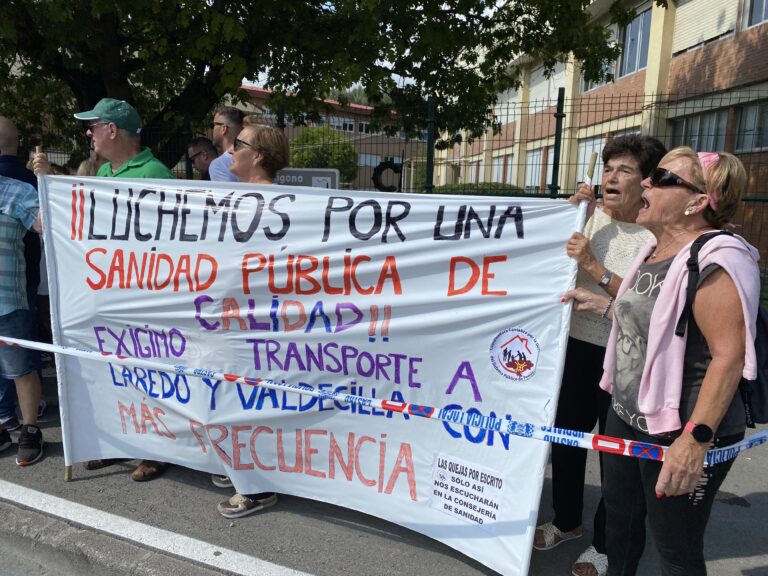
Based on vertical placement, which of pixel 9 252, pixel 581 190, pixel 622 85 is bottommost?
pixel 9 252

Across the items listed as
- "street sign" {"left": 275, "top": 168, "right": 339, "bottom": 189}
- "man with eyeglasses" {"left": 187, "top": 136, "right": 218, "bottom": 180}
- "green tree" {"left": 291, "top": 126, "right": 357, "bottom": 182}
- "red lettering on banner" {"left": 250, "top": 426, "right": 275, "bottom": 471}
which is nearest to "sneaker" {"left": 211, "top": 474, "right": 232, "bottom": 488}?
"red lettering on banner" {"left": 250, "top": 426, "right": 275, "bottom": 471}

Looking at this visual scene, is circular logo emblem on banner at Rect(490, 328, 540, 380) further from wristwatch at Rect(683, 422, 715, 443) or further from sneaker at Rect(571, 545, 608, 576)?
sneaker at Rect(571, 545, 608, 576)

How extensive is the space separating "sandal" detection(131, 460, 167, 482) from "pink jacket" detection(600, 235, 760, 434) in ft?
9.05

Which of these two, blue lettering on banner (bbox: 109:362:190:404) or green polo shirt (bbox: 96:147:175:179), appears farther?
green polo shirt (bbox: 96:147:175:179)

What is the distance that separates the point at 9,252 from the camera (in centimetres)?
353

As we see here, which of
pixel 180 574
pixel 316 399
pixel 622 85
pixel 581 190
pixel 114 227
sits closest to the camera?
pixel 581 190

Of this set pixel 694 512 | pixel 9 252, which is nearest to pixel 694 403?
pixel 694 512

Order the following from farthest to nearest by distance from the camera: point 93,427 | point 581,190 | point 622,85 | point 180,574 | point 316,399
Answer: point 622,85 < point 93,427 < point 316,399 < point 180,574 < point 581,190

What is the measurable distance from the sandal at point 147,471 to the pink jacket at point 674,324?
2.76 meters

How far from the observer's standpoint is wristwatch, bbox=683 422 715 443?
5.57 feet

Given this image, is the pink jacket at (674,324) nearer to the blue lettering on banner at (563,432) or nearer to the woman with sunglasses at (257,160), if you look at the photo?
the blue lettering on banner at (563,432)

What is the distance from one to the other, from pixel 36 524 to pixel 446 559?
207cm

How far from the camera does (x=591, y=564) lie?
260cm

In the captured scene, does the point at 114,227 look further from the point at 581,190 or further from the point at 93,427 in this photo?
the point at 581,190
